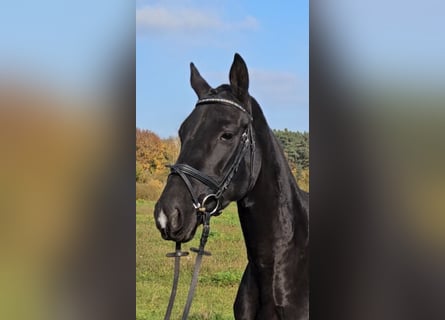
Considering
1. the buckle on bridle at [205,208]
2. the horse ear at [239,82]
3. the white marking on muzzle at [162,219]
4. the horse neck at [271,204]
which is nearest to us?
the white marking on muzzle at [162,219]

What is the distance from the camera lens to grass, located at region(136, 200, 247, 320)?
2.48m

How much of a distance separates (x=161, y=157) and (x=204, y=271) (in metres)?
0.72

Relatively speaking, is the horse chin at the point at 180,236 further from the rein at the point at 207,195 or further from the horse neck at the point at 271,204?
the horse neck at the point at 271,204

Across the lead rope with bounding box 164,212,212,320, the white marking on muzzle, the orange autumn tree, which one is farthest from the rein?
the orange autumn tree

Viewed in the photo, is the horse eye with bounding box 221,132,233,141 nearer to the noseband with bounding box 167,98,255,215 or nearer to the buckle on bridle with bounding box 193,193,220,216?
the noseband with bounding box 167,98,255,215

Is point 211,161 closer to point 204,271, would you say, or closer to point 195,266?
point 195,266

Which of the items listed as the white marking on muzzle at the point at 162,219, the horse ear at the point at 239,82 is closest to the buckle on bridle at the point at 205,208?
the white marking on muzzle at the point at 162,219

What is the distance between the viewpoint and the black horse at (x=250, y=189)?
1.67m

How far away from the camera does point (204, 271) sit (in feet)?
8.51

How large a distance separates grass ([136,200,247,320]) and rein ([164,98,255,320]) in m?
0.75

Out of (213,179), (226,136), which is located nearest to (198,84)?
(226,136)
